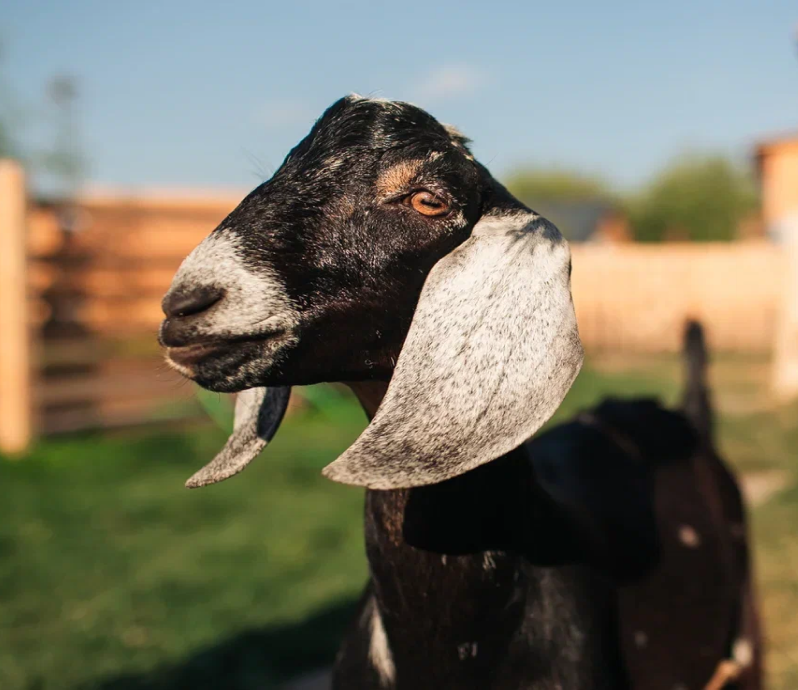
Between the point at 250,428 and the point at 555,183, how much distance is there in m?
81.0

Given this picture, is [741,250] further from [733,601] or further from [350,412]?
[733,601]

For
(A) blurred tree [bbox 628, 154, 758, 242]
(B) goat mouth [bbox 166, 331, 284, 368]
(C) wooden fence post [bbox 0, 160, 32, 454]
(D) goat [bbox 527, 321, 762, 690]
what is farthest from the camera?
(A) blurred tree [bbox 628, 154, 758, 242]


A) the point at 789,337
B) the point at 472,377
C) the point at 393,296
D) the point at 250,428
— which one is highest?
the point at 393,296

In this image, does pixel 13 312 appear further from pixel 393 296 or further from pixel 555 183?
pixel 555 183

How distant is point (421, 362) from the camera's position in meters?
1.50

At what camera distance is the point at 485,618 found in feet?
A: 5.90

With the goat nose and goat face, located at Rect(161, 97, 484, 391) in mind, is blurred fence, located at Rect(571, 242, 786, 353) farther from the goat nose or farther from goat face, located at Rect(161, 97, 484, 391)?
the goat nose

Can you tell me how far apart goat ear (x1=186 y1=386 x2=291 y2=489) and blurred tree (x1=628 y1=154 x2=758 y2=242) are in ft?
172

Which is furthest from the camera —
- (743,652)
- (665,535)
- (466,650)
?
(743,652)

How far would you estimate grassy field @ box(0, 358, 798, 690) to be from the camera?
4184mm

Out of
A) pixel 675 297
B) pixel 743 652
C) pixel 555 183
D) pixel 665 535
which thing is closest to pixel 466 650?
pixel 665 535

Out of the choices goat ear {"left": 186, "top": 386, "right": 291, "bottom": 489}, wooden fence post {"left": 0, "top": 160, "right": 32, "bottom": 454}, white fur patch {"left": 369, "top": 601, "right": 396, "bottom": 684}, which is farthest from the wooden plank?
white fur patch {"left": 369, "top": 601, "right": 396, "bottom": 684}

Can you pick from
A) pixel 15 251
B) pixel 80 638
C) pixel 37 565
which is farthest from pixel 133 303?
pixel 80 638

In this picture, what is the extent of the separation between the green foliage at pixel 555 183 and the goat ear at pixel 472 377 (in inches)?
3062
